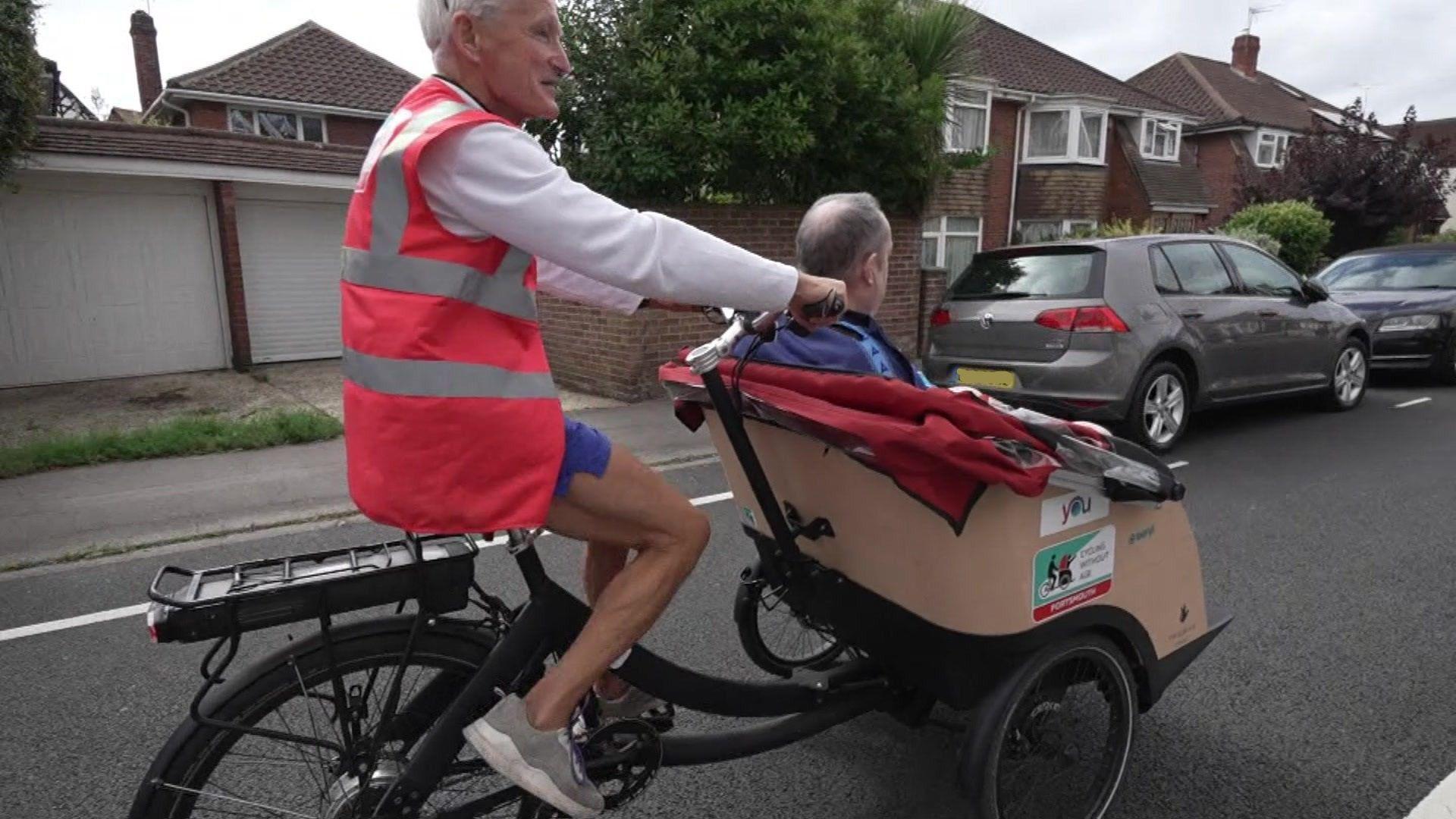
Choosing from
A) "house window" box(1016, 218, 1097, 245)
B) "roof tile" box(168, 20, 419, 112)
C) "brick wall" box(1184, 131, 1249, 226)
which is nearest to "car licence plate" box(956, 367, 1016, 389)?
"house window" box(1016, 218, 1097, 245)

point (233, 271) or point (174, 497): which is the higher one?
point (233, 271)

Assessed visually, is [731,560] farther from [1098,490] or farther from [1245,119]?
[1245,119]

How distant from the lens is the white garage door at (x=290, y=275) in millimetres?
11594

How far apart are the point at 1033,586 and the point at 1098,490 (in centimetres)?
27

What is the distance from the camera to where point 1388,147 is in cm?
2097

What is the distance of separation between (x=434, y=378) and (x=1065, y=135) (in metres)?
23.4

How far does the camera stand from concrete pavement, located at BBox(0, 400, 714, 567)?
17.3 feet

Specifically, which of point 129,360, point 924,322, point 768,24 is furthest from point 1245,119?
point 129,360

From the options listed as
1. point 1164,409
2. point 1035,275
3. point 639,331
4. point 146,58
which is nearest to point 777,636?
point 1035,275

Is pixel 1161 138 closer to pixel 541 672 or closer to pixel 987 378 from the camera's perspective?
pixel 987 378

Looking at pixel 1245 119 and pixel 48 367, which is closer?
pixel 48 367

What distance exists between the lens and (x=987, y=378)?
22.6ft

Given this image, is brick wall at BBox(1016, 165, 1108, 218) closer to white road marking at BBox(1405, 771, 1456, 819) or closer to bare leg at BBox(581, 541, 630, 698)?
white road marking at BBox(1405, 771, 1456, 819)

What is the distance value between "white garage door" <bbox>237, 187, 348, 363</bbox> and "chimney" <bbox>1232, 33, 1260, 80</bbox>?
112 ft
